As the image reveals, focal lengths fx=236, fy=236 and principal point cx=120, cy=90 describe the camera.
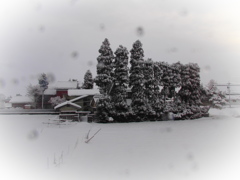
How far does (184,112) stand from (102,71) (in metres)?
11.5

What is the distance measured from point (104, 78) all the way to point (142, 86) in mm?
4627

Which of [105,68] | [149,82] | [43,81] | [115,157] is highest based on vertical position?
[105,68]

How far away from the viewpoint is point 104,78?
28.1 meters

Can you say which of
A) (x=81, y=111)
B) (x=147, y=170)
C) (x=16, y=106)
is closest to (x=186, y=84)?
(x=81, y=111)

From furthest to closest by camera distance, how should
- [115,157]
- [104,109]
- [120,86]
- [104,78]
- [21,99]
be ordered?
[21,99] → [104,78] → [120,86] → [104,109] → [115,157]

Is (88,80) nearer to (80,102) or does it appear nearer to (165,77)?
(80,102)

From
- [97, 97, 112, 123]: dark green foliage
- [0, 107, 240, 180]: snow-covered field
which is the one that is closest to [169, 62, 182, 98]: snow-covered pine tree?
[97, 97, 112, 123]: dark green foliage

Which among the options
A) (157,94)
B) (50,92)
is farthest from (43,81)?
(157,94)

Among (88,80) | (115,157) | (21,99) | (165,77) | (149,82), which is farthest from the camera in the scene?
(21,99)

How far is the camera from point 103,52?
95.7 ft

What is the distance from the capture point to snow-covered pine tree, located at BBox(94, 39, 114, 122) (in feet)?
87.6

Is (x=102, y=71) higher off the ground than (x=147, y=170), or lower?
higher

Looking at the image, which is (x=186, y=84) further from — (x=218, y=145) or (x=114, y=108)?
(x=218, y=145)

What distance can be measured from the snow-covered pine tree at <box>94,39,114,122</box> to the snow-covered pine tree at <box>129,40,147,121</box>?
2.68 metres
